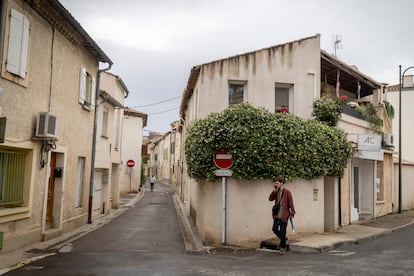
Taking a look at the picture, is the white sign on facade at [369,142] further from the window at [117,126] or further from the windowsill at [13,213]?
the window at [117,126]

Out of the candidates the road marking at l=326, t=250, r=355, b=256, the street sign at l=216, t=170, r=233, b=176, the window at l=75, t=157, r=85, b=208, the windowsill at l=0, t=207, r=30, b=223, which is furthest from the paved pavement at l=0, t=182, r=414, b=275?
the street sign at l=216, t=170, r=233, b=176

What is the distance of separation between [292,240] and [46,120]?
22.5 feet

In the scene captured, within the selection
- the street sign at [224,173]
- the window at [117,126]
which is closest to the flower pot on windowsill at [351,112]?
the street sign at [224,173]

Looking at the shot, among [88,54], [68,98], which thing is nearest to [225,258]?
[68,98]

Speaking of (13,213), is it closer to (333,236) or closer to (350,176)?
(333,236)

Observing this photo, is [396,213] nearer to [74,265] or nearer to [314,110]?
[314,110]

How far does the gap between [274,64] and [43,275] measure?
379 inches

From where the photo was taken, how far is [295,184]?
40.1 ft

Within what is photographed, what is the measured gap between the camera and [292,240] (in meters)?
11.0

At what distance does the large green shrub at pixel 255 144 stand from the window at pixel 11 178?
14.6ft

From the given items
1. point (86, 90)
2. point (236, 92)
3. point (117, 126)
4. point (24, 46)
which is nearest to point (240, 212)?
point (236, 92)

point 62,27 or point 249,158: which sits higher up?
point 62,27

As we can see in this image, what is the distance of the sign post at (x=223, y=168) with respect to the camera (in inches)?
441

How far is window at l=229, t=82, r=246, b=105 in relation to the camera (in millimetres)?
13781
